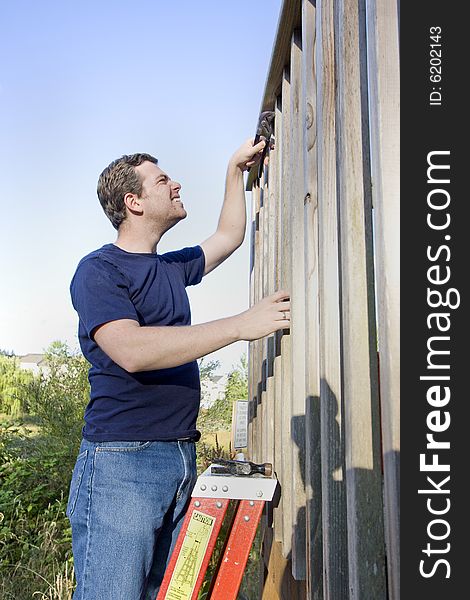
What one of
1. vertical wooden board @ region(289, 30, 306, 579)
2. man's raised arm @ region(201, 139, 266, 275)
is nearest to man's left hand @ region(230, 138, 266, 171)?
man's raised arm @ region(201, 139, 266, 275)

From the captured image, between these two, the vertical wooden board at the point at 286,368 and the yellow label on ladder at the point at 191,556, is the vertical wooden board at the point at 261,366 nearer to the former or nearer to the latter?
the vertical wooden board at the point at 286,368

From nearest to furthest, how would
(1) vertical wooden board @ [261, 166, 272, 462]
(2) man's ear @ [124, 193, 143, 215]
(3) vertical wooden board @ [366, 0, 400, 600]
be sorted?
1. (3) vertical wooden board @ [366, 0, 400, 600]
2. (2) man's ear @ [124, 193, 143, 215]
3. (1) vertical wooden board @ [261, 166, 272, 462]

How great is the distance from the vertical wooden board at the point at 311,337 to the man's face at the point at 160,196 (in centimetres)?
89

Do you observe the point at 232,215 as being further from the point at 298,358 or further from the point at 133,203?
the point at 298,358

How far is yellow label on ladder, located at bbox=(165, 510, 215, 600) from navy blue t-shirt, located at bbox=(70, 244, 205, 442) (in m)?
0.44

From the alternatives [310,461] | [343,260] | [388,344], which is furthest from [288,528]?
[388,344]

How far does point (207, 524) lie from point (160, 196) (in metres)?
1.29

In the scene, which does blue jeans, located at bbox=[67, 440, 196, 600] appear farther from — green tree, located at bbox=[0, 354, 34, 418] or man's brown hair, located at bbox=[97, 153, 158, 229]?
green tree, located at bbox=[0, 354, 34, 418]

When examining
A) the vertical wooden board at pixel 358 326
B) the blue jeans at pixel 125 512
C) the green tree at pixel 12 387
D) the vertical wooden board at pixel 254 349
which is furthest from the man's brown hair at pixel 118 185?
the green tree at pixel 12 387

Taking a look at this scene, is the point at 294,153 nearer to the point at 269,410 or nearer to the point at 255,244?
the point at 269,410

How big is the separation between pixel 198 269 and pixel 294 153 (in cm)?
91

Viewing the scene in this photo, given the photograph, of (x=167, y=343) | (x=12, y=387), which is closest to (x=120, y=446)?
(x=167, y=343)

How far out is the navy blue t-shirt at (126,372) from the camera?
6.68 ft

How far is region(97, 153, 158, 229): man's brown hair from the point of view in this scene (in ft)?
8.14
